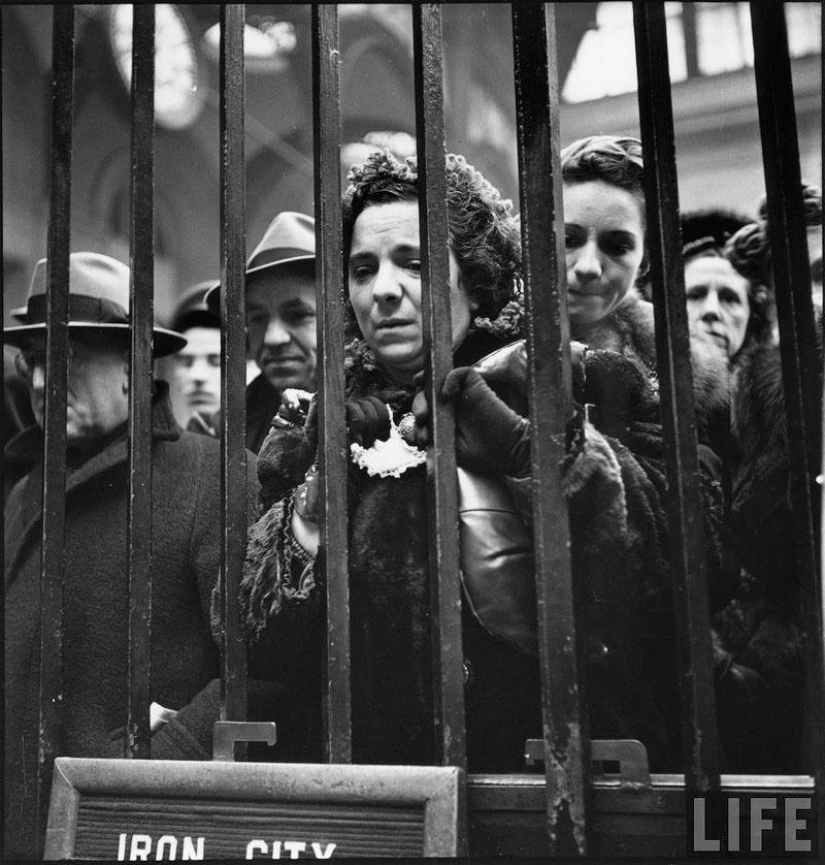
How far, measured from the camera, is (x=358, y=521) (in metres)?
1.88

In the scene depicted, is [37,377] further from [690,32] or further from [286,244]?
[690,32]

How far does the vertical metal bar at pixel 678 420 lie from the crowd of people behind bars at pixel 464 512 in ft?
0.24

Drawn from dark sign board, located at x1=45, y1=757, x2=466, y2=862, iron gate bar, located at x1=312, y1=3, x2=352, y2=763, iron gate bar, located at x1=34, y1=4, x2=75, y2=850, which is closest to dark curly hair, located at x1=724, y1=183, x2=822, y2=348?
iron gate bar, located at x1=312, y1=3, x2=352, y2=763

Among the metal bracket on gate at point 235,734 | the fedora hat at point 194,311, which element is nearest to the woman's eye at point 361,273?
the fedora hat at point 194,311

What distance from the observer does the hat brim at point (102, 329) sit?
6.99 feet

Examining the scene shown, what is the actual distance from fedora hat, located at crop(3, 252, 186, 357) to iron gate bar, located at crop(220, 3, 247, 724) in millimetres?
647

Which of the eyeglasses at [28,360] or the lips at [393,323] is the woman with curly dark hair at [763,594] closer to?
the lips at [393,323]

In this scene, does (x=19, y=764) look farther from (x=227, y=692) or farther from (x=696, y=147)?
(x=696, y=147)

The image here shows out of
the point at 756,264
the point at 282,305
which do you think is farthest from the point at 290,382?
the point at 756,264

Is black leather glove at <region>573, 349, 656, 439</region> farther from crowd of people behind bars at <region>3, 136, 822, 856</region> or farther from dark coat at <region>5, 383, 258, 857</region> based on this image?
dark coat at <region>5, 383, 258, 857</region>

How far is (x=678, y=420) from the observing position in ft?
4.87

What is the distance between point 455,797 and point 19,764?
101 cm

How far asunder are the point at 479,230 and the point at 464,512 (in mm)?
623

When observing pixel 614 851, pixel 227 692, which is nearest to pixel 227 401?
pixel 227 692
